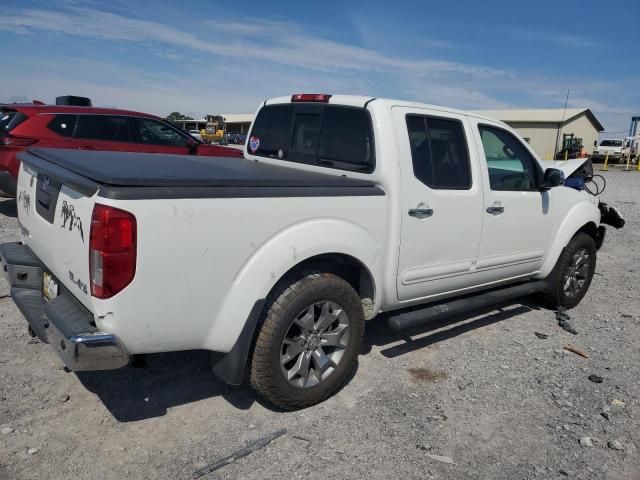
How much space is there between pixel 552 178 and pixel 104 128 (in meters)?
6.59

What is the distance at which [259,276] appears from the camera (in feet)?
8.89

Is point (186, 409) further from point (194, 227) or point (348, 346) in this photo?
point (194, 227)

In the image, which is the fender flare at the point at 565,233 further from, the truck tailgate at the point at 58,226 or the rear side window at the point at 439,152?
the truck tailgate at the point at 58,226

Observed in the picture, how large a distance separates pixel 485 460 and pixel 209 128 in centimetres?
4778

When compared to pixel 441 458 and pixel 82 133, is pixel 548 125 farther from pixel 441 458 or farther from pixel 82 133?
pixel 441 458

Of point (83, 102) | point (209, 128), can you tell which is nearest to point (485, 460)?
point (83, 102)

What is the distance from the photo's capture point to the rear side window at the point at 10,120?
24.1 ft

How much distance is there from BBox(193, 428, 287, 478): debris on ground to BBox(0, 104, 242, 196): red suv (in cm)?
475

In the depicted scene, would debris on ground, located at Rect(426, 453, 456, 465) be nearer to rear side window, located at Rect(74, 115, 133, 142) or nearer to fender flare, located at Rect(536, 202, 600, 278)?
fender flare, located at Rect(536, 202, 600, 278)

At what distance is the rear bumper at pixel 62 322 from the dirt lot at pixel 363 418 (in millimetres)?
591

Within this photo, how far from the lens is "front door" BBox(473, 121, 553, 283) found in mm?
4117

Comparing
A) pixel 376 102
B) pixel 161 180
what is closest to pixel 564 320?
pixel 376 102

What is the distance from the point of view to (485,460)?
2.81 meters

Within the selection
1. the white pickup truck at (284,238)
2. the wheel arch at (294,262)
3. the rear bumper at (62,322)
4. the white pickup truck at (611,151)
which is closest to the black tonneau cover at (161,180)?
the white pickup truck at (284,238)
